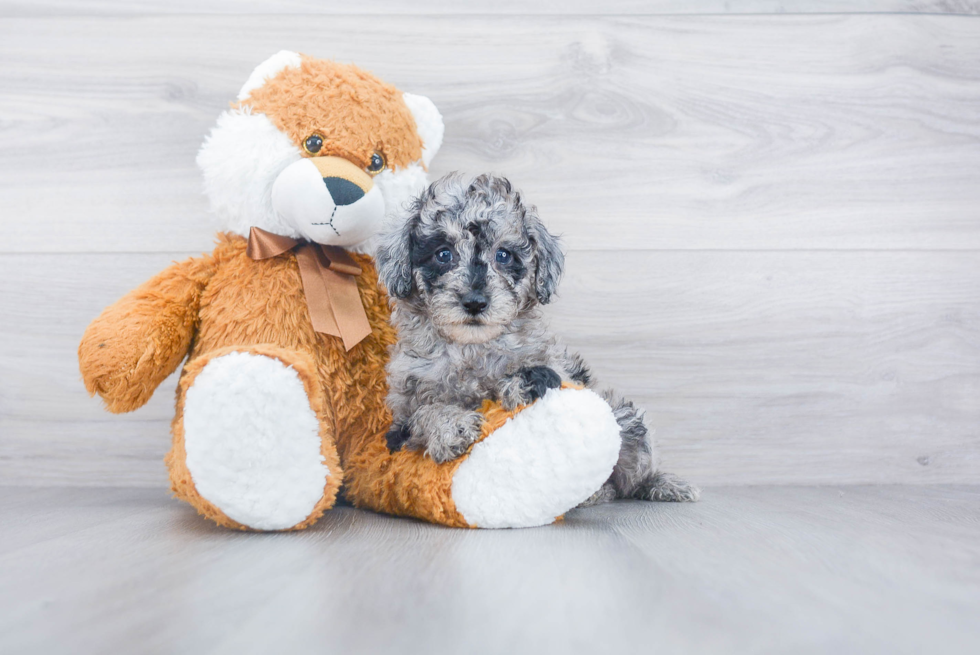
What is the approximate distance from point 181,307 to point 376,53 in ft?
2.57

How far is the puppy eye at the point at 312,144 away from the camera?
1237 millimetres

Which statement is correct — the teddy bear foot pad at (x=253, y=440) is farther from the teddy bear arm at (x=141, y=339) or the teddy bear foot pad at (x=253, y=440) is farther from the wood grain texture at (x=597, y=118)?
the wood grain texture at (x=597, y=118)

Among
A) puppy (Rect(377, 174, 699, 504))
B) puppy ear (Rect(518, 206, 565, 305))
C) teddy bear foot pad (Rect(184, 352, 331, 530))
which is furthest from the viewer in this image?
puppy ear (Rect(518, 206, 565, 305))

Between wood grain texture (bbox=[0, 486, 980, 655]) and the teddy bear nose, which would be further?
the teddy bear nose

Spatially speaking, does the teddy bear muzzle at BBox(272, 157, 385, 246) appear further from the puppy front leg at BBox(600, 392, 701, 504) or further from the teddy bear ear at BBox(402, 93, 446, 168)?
the puppy front leg at BBox(600, 392, 701, 504)

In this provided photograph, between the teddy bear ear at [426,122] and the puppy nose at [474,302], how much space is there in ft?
1.50

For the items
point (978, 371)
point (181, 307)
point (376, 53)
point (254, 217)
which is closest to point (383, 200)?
point (254, 217)

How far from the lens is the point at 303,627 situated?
746 millimetres

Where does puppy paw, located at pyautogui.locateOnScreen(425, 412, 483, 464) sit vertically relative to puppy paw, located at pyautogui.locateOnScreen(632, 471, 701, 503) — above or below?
above

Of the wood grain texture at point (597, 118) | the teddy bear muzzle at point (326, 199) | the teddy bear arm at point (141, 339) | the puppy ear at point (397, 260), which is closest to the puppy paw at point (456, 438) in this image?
the puppy ear at point (397, 260)

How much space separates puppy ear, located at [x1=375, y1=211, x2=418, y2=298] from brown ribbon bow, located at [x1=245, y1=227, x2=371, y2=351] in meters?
0.13

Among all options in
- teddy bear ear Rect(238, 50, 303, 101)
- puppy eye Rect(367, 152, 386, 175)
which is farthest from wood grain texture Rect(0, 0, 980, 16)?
puppy eye Rect(367, 152, 386, 175)

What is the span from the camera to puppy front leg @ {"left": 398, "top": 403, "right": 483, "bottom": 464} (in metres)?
1.07

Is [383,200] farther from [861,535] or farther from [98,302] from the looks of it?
[861,535]
